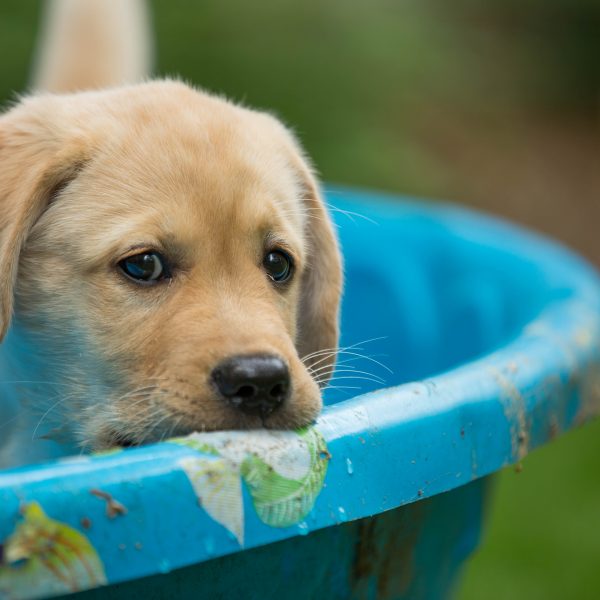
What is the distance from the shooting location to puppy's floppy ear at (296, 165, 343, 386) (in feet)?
10.7

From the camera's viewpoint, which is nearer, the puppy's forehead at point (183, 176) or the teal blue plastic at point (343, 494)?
the teal blue plastic at point (343, 494)

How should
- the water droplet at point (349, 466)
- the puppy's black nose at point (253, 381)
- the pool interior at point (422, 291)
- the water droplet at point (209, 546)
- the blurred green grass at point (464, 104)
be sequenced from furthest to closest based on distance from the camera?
the blurred green grass at point (464, 104) → the pool interior at point (422, 291) → the puppy's black nose at point (253, 381) → the water droplet at point (349, 466) → the water droplet at point (209, 546)

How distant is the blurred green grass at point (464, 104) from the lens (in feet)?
17.8

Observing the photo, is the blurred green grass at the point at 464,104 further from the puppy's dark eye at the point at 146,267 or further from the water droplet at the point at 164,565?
the water droplet at the point at 164,565

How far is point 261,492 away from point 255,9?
7750 mm

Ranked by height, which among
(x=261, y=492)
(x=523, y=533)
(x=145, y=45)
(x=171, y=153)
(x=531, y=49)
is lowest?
(x=523, y=533)

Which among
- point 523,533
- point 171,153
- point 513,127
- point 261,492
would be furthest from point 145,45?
point 513,127

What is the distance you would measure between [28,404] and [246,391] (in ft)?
2.78

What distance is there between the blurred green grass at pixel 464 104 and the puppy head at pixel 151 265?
2609 millimetres

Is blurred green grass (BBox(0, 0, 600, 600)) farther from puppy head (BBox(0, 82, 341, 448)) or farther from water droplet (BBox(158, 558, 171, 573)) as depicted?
water droplet (BBox(158, 558, 171, 573))

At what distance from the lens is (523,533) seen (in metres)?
5.34

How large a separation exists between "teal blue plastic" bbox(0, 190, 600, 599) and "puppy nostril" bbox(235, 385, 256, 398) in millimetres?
214

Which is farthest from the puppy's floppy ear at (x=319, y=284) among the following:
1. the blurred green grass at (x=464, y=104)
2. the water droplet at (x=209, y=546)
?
the blurred green grass at (x=464, y=104)

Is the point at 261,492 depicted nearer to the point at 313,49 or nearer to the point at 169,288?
the point at 169,288
